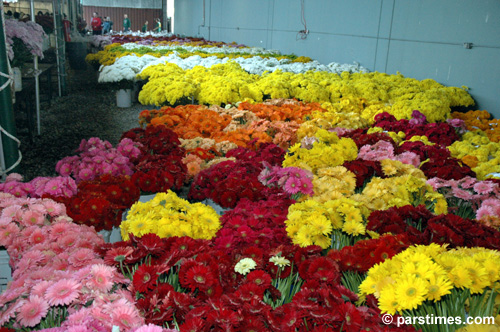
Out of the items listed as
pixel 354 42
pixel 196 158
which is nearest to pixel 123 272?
pixel 196 158

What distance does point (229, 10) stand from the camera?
69.5 feet

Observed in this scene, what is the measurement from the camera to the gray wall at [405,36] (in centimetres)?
687

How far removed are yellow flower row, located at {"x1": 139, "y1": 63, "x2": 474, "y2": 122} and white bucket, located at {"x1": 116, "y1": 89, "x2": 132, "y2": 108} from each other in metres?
1.52

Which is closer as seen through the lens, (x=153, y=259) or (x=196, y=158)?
(x=153, y=259)

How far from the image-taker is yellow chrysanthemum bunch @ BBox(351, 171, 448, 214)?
113 inches

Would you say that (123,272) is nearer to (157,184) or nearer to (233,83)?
(157,184)

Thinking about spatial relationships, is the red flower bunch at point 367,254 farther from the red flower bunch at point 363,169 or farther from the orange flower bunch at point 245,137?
the orange flower bunch at point 245,137

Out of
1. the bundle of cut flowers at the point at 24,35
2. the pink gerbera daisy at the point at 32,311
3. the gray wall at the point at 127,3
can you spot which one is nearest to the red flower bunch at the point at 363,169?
the pink gerbera daisy at the point at 32,311

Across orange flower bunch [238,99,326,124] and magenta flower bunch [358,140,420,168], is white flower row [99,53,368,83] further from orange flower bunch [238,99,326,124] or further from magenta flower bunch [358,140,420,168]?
magenta flower bunch [358,140,420,168]

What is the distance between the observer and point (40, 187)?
3123mm

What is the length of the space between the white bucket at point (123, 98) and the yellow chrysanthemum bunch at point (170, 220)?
7.93m

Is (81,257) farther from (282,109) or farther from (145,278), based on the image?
(282,109)

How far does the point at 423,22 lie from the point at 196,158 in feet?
20.8

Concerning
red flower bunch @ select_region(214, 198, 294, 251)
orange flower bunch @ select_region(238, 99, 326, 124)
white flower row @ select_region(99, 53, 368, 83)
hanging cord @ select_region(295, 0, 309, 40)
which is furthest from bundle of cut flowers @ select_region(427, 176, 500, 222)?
hanging cord @ select_region(295, 0, 309, 40)
